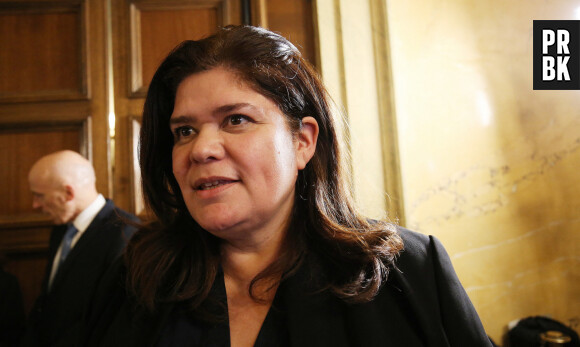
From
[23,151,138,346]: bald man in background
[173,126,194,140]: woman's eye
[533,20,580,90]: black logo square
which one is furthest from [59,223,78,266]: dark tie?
[533,20,580,90]: black logo square

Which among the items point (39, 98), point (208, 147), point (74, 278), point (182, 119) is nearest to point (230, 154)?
point (208, 147)

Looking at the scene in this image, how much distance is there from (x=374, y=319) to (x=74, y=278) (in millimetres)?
1634

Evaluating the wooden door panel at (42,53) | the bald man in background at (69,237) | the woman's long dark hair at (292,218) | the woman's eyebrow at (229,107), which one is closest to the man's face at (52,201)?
the bald man in background at (69,237)

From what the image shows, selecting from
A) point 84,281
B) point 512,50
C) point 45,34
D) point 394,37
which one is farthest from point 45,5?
point 512,50

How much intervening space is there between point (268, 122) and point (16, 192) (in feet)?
6.44

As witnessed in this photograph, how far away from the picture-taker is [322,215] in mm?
1060

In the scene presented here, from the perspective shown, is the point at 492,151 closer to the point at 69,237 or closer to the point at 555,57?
the point at 555,57

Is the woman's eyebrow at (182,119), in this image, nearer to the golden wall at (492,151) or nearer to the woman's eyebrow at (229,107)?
the woman's eyebrow at (229,107)

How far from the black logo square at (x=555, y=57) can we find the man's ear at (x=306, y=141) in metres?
1.56

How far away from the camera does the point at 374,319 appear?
0.91m

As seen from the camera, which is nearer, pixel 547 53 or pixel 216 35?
pixel 216 35

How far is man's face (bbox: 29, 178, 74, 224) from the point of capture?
6.96ft

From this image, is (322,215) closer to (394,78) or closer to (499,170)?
(394,78)

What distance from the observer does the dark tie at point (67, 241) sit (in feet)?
6.94
